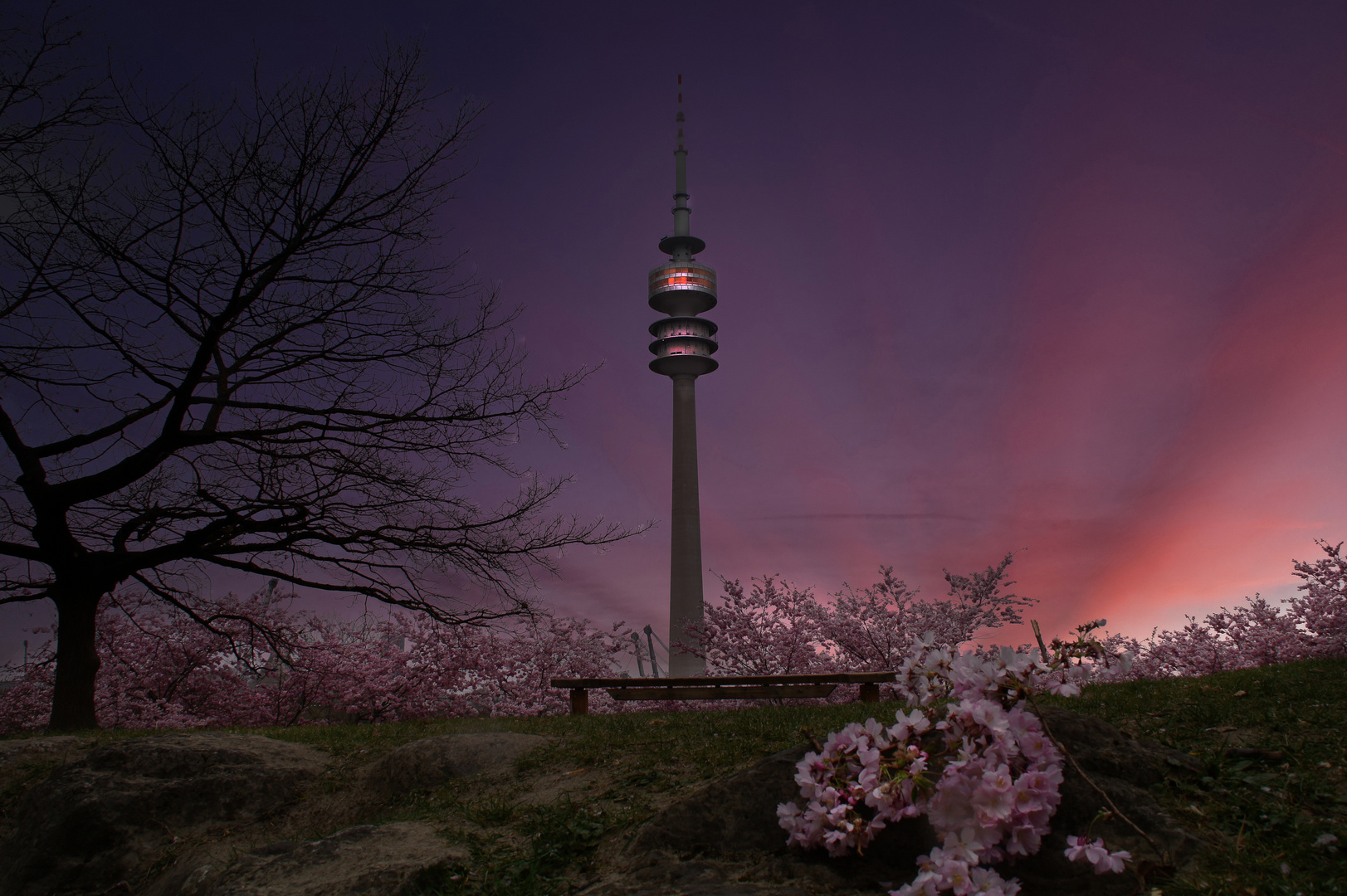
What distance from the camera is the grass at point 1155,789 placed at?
426 centimetres

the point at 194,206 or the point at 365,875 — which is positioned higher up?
the point at 194,206

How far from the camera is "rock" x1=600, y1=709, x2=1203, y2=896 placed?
418 centimetres

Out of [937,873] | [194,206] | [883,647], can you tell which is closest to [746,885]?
[937,873]

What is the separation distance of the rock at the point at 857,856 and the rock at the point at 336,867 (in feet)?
4.33

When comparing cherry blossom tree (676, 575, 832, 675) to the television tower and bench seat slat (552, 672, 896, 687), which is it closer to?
bench seat slat (552, 672, 896, 687)

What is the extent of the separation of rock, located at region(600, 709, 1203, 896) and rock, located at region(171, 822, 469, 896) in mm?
1318

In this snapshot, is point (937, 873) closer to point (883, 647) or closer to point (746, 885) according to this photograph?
point (746, 885)

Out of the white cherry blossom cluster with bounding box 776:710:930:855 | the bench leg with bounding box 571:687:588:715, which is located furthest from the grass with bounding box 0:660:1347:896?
the bench leg with bounding box 571:687:588:715

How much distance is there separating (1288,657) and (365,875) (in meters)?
21.1

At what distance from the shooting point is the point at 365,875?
16.2 ft

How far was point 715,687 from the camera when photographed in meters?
13.3

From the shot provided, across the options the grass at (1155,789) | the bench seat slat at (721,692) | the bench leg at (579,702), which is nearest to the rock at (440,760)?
the grass at (1155,789)

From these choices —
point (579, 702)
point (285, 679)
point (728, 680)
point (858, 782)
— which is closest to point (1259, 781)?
point (858, 782)

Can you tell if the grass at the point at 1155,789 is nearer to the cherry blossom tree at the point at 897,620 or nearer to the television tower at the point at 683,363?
the cherry blossom tree at the point at 897,620
